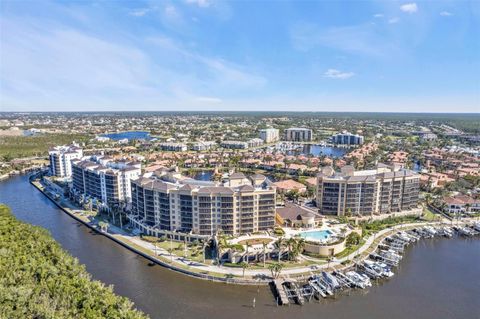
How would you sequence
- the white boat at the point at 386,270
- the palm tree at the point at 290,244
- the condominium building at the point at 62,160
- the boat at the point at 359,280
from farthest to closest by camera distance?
the condominium building at the point at 62,160 < the palm tree at the point at 290,244 < the white boat at the point at 386,270 < the boat at the point at 359,280

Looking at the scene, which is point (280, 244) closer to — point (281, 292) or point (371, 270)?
point (281, 292)

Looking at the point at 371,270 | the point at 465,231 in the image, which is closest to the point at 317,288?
the point at 371,270

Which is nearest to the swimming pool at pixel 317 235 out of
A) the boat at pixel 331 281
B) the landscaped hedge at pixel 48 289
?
the boat at pixel 331 281

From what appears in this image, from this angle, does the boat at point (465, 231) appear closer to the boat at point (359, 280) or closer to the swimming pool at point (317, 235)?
the swimming pool at point (317, 235)

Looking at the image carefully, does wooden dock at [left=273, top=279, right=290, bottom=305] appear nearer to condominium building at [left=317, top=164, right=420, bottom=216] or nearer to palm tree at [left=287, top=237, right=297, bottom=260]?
palm tree at [left=287, top=237, right=297, bottom=260]

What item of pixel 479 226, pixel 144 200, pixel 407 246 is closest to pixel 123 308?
pixel 144 200

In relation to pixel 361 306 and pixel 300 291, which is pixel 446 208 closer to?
pixel 361 306
